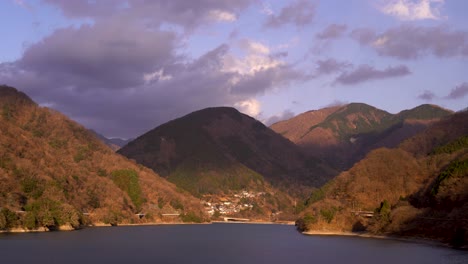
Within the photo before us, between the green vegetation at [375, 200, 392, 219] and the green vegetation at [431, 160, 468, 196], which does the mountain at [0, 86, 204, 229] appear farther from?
the green vegetation at [431, 160, 468, 196]

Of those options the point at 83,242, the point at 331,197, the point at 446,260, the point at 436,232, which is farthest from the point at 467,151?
the point at 83,242

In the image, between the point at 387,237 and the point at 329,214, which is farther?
the point at 329,214

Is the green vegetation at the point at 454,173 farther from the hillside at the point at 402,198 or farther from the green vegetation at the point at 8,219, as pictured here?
the green vegetation at the point at 8,219

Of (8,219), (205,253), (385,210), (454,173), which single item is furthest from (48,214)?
(454,173)

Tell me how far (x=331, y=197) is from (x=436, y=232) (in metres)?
67.2

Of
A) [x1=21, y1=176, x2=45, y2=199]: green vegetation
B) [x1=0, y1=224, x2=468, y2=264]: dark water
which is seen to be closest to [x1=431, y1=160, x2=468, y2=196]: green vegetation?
[x1=0, y1=224, x2=468, y2=264]: dark water

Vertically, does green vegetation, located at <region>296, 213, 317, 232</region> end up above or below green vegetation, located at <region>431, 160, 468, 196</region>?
below

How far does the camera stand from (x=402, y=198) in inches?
5492

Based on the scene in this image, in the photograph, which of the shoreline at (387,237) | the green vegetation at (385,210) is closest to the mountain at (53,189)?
the shoreline at (387,237)

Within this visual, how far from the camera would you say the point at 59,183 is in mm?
150500

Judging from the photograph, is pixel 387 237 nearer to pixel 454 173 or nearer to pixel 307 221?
pixel 454 173

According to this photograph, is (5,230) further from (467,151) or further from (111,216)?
(467,151)

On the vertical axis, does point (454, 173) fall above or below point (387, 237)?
above

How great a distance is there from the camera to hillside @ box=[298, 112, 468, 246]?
106 metres
